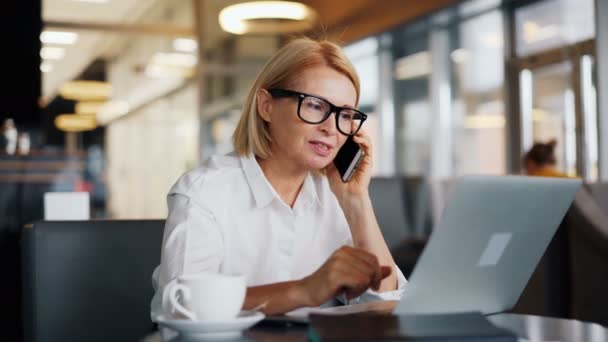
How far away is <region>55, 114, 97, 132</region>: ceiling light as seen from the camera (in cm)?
845

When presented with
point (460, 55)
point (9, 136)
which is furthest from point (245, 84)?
point (9, 136)

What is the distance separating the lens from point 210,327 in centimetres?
95

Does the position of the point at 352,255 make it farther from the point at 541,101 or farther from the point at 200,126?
the point at 200,126

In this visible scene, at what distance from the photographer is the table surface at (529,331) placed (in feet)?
3.30

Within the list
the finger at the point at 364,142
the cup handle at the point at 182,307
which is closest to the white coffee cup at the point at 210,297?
the cup handle at the point at 182,307

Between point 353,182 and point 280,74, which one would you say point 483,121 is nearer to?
point 353,182

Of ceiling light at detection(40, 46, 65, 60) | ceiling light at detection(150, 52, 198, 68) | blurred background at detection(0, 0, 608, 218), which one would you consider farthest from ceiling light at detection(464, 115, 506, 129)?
ceiling light at detection(40, 46, 65, 60)

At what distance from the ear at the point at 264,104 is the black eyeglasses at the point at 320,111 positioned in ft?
0.36

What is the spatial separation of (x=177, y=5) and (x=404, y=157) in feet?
11.4

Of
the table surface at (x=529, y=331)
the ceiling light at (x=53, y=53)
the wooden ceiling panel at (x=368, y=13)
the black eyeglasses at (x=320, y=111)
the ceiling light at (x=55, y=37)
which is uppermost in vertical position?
the wooden ceiling panel at (x=368, y=13)

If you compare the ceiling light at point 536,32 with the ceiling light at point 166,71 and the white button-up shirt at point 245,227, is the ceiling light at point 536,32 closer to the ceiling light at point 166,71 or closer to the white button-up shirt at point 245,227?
the ceiling light at point 166,71

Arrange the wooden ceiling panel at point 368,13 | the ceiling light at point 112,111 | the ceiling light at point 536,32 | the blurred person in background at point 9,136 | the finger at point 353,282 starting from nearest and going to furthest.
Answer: the finger at point 353,282 < the ceiling light at point 536,32 < the blurred person in background at point 9,136 < the wooden ceiling panel at point 368,13 < the ceiling light at point 112,111

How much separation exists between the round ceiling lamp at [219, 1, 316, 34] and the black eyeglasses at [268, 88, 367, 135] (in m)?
5.46

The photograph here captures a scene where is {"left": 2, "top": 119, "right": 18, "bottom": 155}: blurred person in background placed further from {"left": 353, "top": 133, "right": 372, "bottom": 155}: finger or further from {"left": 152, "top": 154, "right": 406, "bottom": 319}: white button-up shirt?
{"left": 152, "top": 154, "right": 406, "bottom": 319}: white button-up shirt
